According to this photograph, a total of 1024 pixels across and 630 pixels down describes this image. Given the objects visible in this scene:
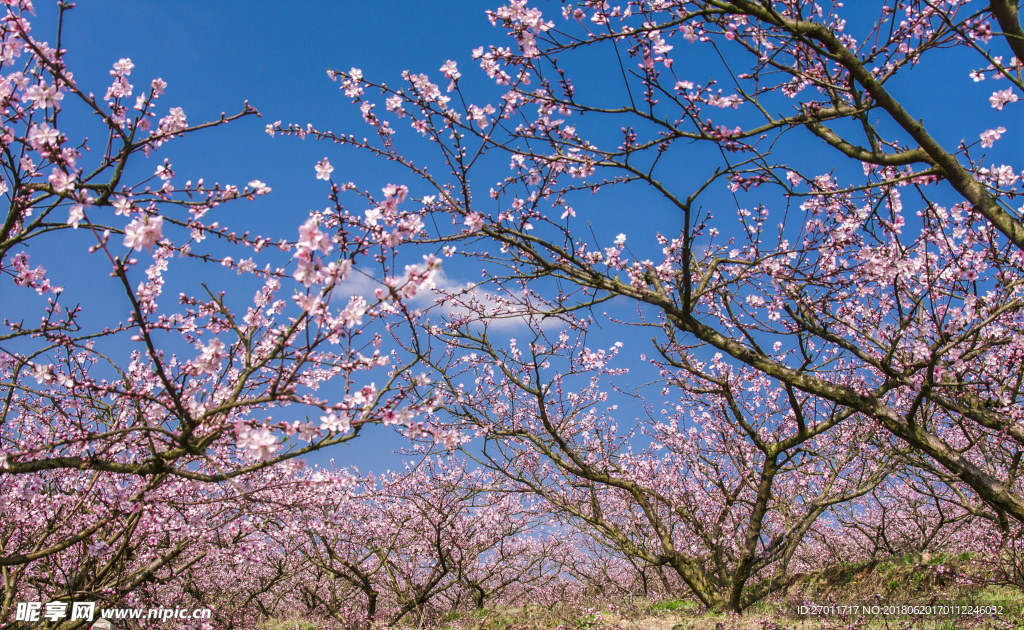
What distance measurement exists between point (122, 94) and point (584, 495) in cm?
1007

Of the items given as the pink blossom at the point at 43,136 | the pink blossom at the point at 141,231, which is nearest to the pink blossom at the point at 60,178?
the pink blossom at the point at 43,136

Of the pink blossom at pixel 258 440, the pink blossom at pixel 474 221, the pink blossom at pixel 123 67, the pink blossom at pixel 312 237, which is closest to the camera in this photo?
the pink blossom at pixel 312 237

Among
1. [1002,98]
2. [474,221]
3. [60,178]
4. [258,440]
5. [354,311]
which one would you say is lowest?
[258,440]

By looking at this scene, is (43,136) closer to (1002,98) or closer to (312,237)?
(312,237)

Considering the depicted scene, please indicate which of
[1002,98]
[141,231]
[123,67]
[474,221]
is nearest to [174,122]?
[123,67]

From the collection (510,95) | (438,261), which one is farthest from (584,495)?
(438,261)

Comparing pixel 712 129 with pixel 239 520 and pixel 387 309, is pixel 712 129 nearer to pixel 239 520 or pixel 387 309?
pixel 387 309

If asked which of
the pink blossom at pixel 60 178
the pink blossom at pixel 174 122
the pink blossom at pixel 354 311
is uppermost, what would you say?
the pink blossom at pixel 174 122

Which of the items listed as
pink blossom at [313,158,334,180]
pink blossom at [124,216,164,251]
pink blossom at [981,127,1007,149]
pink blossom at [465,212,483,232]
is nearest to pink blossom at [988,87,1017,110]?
pink blossom at [981,127,1007,149]

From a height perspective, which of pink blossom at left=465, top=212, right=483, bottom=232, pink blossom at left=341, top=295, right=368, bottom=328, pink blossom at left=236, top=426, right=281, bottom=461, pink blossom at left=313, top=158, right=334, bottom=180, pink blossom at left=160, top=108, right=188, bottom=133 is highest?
pink blossom at left=160, top=108, right=188, bottom=133

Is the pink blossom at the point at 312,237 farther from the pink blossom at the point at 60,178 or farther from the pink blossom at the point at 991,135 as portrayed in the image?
the pink blossom at the point at 991,135

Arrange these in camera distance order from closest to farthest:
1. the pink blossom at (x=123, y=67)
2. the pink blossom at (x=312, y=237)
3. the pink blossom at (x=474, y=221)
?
the pink blossom at (x=312, y=237) < the pink blossom at (x=123, y=67) < the pink blossom at (x=474, y=221)

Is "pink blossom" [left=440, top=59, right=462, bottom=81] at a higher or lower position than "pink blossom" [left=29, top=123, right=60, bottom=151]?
higher

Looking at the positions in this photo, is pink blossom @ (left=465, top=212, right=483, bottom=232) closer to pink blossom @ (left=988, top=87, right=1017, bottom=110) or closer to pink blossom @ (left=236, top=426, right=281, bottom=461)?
pink blossom @ (left=236, top=426, right=281, bottom=461)
